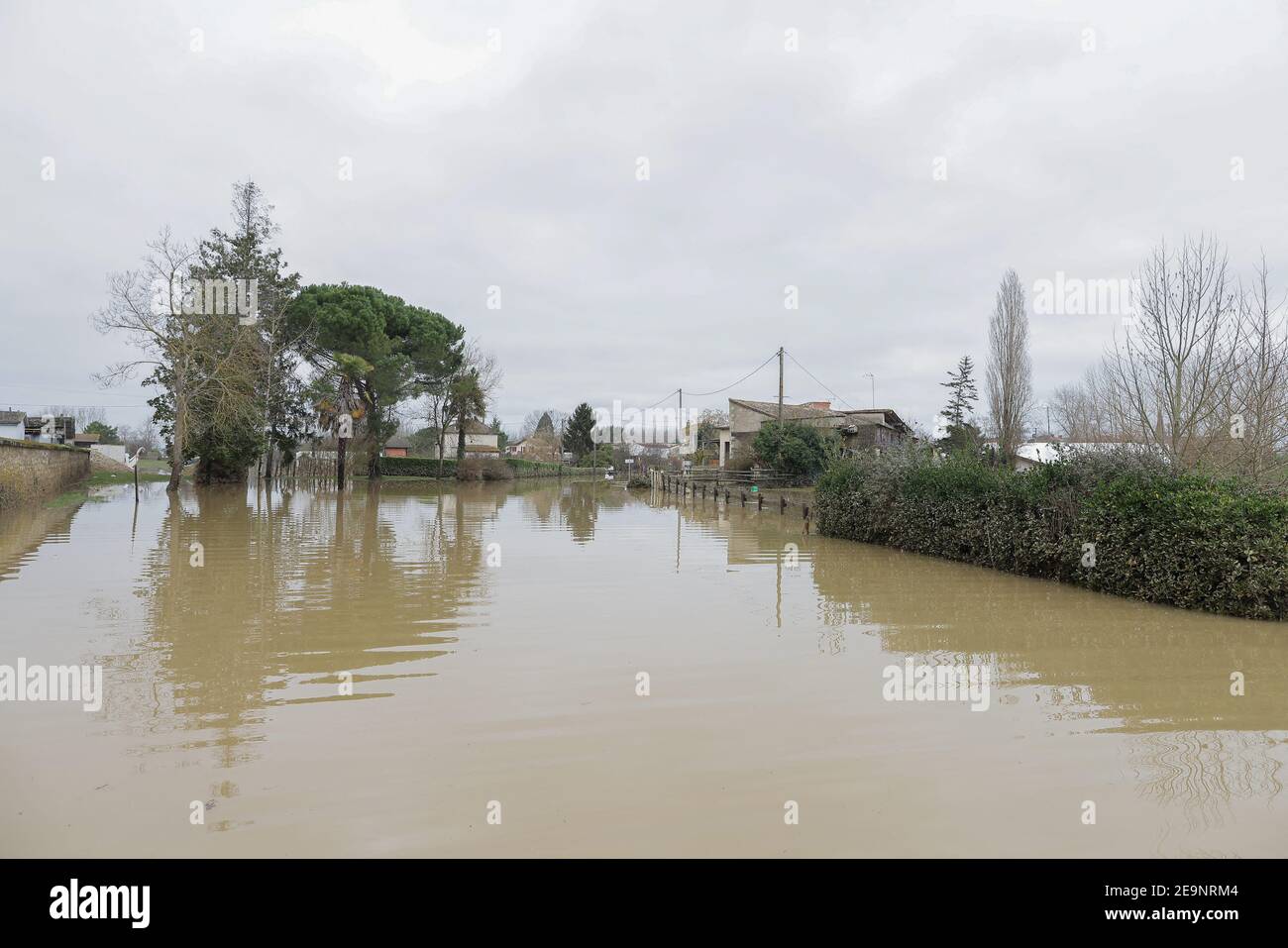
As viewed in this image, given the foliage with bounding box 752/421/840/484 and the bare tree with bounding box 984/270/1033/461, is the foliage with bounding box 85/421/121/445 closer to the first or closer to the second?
the foliage with bounding box 752/421/840/484

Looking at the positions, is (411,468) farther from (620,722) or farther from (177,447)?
(620,722)

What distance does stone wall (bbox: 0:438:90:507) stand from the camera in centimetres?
1864

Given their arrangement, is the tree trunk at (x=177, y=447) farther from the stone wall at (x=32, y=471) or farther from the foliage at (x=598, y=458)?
the foliage at (x=598, y=458)

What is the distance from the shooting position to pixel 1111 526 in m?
9.74

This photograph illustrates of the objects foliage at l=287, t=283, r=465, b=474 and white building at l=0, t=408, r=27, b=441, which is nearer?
foliage at l=287, t=283, r=465, b=474

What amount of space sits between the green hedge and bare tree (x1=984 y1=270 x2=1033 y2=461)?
1840cm

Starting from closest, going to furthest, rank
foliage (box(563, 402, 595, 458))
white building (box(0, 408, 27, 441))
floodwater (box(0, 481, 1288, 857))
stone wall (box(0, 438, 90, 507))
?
1. floodwater (box(0, 481, 1288, 857))
2. stone wall (box(0, 438, 90, 507))
3. white building (box(0, 408, 27, 441))
4. foliage (box(563, 402, 595, 458))

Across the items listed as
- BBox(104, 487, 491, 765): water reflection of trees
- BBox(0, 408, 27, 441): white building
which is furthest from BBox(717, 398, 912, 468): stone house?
BBox(0, 408, 27, 441): white building

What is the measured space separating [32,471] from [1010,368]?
33.4m

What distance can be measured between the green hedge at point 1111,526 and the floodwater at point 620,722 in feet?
1.40
